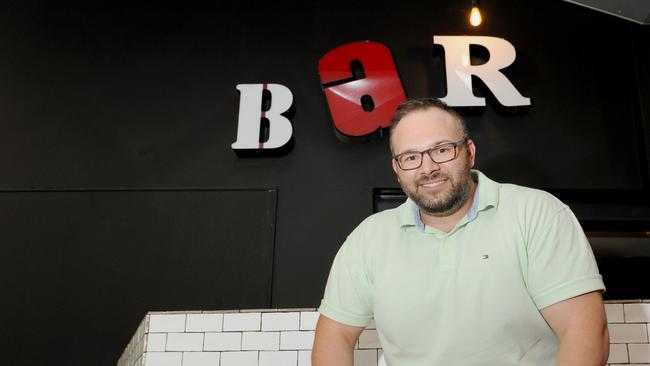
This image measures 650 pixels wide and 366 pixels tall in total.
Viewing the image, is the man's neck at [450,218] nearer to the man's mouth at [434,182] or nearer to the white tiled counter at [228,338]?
the man's mouth at [434,182]

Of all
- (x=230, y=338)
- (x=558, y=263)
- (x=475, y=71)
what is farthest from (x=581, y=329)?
(x=475, y=71)

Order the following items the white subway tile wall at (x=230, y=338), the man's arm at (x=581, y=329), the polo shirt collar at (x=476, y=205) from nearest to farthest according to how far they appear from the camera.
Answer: the man's arm at (x=581, y=329), the polo shirt collar at (x=476, y=205), the white subway tile wall at (x=230, y=338)

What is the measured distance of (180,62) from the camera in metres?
4.07

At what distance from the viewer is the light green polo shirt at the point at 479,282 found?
150 centimetres

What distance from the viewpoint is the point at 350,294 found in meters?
1.76

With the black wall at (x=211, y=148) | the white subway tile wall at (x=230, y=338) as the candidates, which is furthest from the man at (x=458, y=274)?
the black wall at (x=211, y=148)

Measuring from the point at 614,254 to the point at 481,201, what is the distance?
2470 millimetres

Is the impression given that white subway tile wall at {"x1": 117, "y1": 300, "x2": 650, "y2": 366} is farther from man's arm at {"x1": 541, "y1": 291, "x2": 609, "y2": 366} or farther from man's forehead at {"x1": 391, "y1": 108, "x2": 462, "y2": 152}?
man's arm at {"x1": 541, "y1": 291, "x2": 609, "y2": 366}

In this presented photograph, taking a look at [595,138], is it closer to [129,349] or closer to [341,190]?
[341,190]

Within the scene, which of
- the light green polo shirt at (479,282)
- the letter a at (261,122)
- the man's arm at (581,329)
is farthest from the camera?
the letter a at (261,122)

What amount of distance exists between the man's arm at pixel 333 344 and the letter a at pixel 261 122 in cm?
207

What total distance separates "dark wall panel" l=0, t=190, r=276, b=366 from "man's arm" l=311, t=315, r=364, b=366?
69.1 inches

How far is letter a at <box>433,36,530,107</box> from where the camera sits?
12.4 ft

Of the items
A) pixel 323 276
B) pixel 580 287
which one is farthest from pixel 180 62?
pixel 580 287
